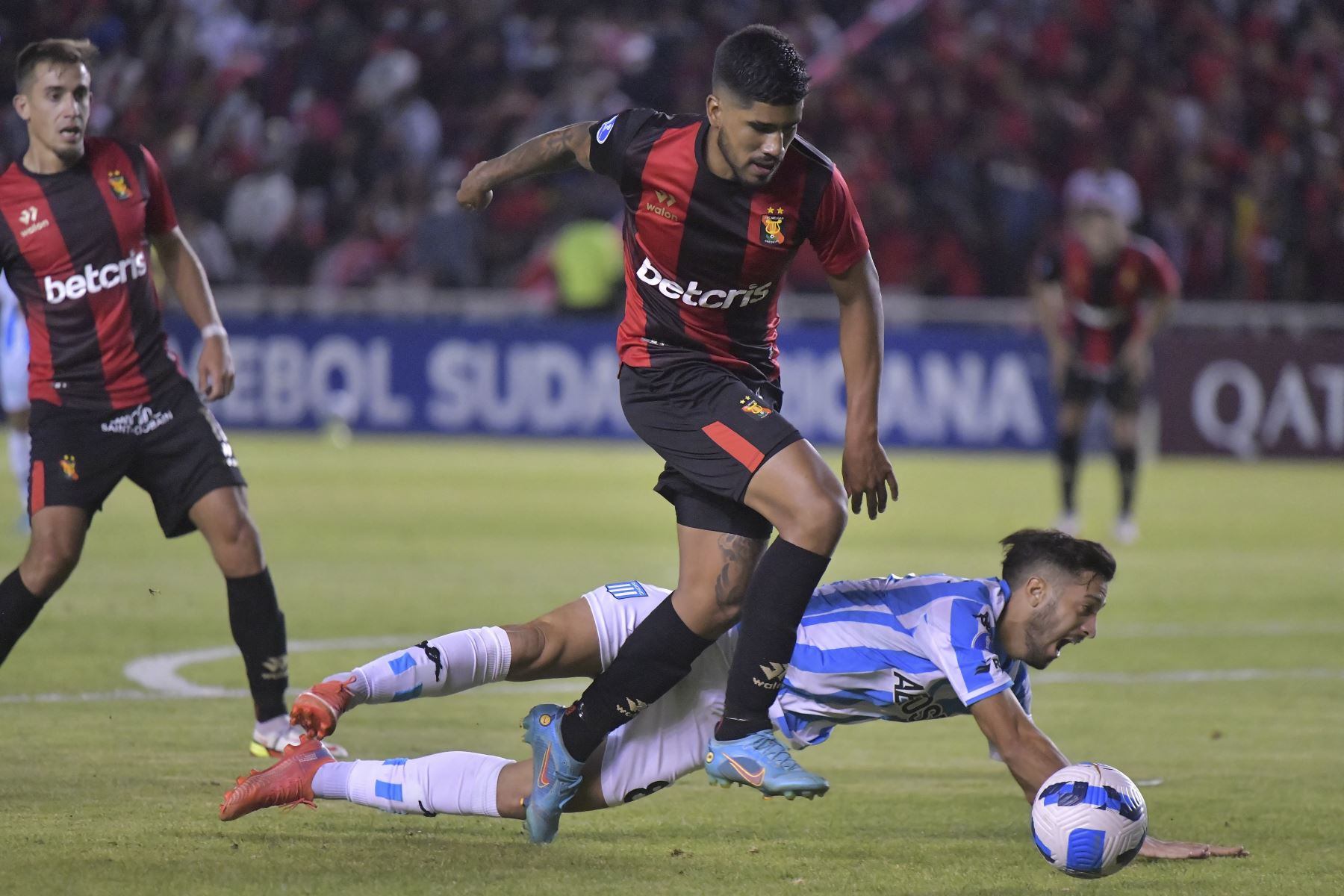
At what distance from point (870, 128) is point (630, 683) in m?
16.5

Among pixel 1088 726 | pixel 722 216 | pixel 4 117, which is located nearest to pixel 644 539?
pixel 4 117

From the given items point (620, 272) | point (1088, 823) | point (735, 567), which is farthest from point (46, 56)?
point (620, 272)

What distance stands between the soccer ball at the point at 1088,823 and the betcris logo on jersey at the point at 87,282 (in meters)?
3.20

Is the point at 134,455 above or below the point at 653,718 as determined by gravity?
above

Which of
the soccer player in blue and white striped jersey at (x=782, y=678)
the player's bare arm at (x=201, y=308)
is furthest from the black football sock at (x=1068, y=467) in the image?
the soccer player in blue and white striped jersey at (x=782, y=678)

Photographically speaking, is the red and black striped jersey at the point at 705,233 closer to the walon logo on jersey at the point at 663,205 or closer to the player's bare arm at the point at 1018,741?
the walon logo on jersey at the point at 663,205

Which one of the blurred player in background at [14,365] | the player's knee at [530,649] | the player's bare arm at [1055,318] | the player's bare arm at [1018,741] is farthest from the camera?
the player's bare arm at [1055,318]

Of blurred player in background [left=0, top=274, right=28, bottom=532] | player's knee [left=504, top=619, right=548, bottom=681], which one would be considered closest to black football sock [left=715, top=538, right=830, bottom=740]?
player's knee [left=504, top=619, right=548, bottom=681]

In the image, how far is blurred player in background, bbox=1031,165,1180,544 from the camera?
13.3 metres

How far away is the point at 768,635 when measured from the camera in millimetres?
4523

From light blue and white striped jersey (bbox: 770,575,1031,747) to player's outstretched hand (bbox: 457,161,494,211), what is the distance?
1308 mm

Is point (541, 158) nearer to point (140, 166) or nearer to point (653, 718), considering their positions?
point (653, 718)

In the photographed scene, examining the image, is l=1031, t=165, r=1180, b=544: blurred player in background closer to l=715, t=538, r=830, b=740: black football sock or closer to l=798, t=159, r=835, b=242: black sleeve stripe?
l=798, t=159, r=835, b=242: black sleeve stripe

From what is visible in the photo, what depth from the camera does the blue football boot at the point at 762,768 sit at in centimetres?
425
